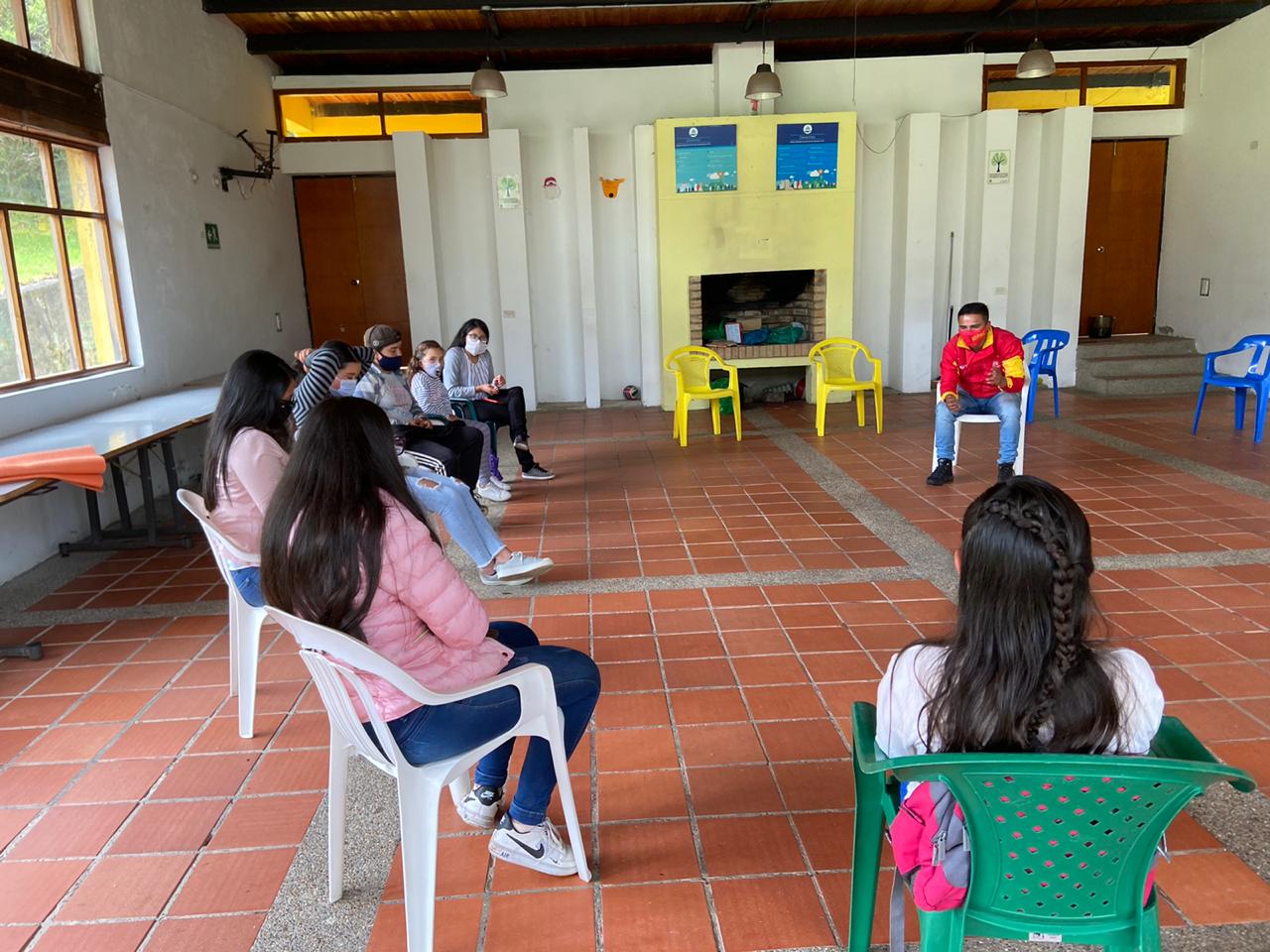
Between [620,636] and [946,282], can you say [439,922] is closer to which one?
[620,636]

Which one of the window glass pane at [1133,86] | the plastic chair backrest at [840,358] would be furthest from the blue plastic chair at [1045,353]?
the window glass pane at [1133,86]

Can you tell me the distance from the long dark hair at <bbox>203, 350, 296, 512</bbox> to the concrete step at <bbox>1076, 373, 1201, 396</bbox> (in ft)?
25.9

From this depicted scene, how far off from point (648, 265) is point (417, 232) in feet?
7.28

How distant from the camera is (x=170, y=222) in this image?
5957mm

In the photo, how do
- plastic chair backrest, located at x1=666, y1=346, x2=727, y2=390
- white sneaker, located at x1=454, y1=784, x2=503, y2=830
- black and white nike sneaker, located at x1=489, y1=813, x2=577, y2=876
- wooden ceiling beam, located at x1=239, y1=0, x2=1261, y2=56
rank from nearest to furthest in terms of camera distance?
1. black and white nike sneaker, located at x1=489, y1=813, x2=577, y2=876
2. white sneaker, located at x1=454, y1=784, x2=503, y2=830
3. wooden ceiling beam, located at x1=239, y1=0, x2=1261, y2=56
4. plastic chair backrest, located at x1=666, y1=346, x2=727, y2=390

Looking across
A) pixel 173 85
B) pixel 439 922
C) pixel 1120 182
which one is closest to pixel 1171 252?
pixel 1120 182

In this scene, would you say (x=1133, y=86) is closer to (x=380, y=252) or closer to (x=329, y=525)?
(x=380, y=252)

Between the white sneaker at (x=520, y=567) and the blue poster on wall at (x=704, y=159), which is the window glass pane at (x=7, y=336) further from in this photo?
the blue poster on wall at (x=704, y=159)

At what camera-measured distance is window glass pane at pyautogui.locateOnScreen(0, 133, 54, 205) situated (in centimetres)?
442

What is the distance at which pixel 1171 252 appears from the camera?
9.10 meters

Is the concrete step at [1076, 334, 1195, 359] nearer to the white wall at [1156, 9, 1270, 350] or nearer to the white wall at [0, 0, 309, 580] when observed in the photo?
the white wall at [1156, 9, 1270, 350]

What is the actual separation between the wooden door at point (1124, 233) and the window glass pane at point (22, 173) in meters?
8.89

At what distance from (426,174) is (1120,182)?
7094 mm

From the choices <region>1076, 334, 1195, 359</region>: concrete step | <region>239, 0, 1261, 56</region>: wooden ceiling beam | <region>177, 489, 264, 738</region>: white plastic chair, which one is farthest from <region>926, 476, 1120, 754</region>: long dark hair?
<region>1076, 334, 1195, 359</region>: concrete step
